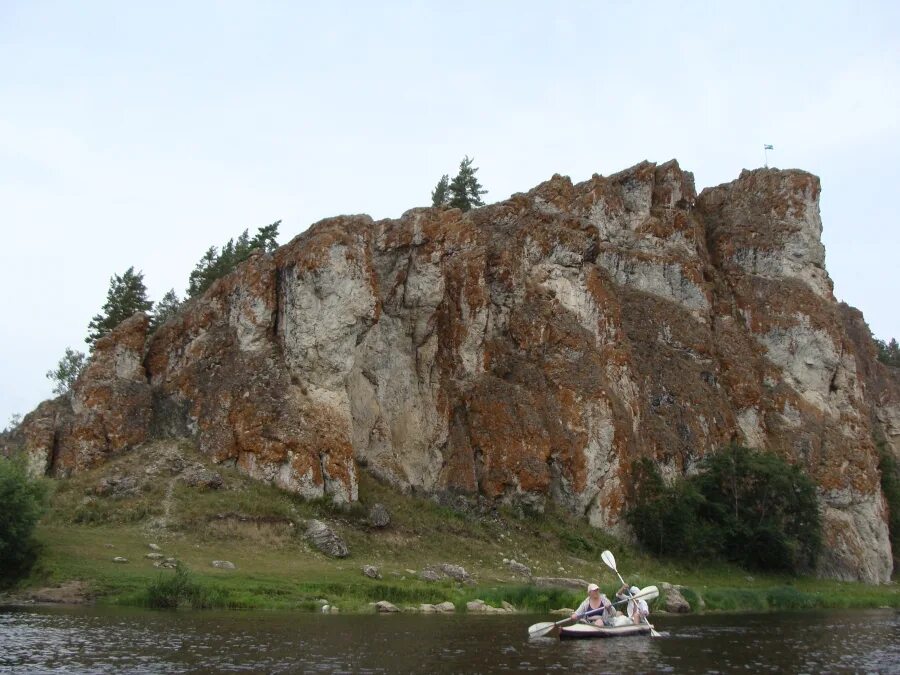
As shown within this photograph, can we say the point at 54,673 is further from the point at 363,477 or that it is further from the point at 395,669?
the point at 363,477

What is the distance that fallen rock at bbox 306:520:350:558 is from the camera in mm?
43656

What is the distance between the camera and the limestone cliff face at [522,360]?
5162 cm

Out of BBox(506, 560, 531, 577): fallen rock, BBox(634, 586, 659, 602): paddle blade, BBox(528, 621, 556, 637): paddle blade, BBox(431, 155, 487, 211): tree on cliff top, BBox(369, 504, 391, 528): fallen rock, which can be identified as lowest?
BBox(528, 621, 556, 637): paddle blade

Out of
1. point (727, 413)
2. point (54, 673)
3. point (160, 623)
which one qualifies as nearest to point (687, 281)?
point (727, 413)

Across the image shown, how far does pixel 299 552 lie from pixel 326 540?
171 centimetres

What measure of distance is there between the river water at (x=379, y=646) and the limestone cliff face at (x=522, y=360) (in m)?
19.4

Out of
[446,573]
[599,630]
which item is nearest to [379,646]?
[599,630]

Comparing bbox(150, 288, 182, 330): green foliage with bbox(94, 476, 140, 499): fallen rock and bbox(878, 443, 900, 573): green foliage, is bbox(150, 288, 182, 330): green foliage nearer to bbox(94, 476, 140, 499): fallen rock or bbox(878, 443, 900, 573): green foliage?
bbox(94, 476, 140, 499): fallen rock

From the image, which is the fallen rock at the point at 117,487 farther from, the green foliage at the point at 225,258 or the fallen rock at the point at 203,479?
the green foliage at the point at 225,258

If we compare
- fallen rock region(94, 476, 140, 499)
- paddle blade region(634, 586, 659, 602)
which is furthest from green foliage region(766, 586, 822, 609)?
fallen rock region(94, 476, 140, 499)

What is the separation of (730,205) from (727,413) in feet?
97.5

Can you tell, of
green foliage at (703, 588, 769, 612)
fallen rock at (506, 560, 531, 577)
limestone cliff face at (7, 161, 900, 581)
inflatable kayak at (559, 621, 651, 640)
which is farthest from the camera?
limestone cliff face at (7, 161, 900, 581)

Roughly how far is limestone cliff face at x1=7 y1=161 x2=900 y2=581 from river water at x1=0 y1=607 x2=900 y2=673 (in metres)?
19.4

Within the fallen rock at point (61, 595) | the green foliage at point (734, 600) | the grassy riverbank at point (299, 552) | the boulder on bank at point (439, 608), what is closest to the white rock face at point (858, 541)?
the grassy riverbank at point (299, 552)
